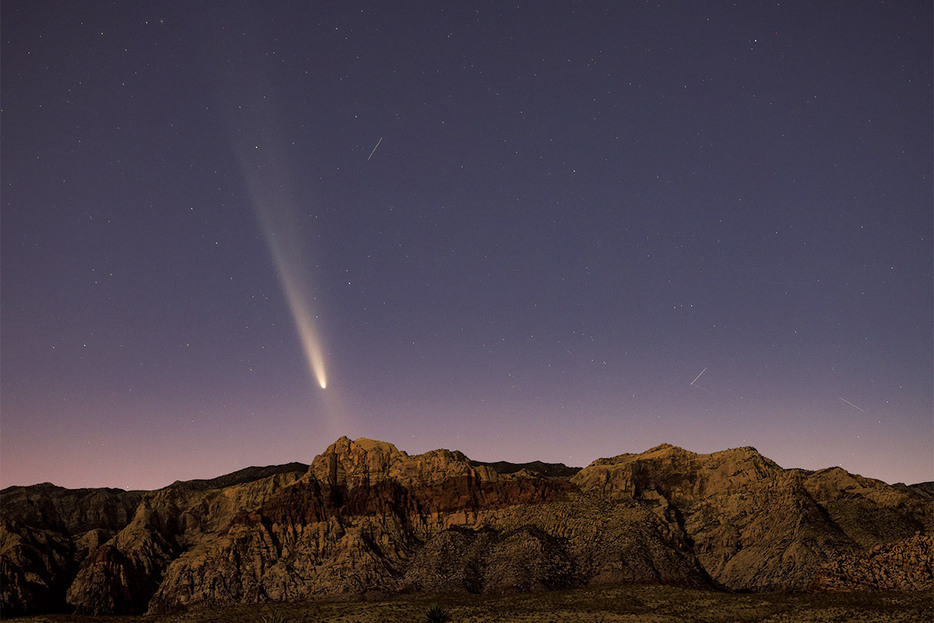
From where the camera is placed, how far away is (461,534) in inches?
4154

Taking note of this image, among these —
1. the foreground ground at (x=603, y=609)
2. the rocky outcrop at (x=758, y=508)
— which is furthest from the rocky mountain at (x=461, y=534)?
the foreground ground at (x=603, y=609)

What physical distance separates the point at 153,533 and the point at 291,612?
166 ft

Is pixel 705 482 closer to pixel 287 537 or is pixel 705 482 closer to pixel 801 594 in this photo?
pixel 801 594

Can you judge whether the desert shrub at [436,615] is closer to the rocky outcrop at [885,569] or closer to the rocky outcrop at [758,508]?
the rocky outcrop at [885,569]

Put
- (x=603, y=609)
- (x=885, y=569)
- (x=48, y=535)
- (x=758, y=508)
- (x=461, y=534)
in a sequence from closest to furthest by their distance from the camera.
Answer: (x=603, y=609) < (x=885, y=569) < (x=758, y=508) < (x=461, y=534) < (x=48, y=535)

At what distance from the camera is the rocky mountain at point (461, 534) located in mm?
89500

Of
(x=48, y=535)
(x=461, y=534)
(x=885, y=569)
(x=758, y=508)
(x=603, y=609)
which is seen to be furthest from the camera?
(x=48, y=535)

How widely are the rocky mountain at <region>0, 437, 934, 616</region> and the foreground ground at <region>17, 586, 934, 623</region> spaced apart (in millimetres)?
8750

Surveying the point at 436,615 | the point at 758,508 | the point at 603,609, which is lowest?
the point at 603,609

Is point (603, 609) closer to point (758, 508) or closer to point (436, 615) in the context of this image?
point (436, 615)

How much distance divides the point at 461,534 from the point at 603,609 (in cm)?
3980

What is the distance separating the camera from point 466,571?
93.1 m

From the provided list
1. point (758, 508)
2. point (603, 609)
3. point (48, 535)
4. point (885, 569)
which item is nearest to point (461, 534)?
point (603, 609)

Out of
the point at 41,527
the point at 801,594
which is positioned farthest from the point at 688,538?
the point at 41,527
